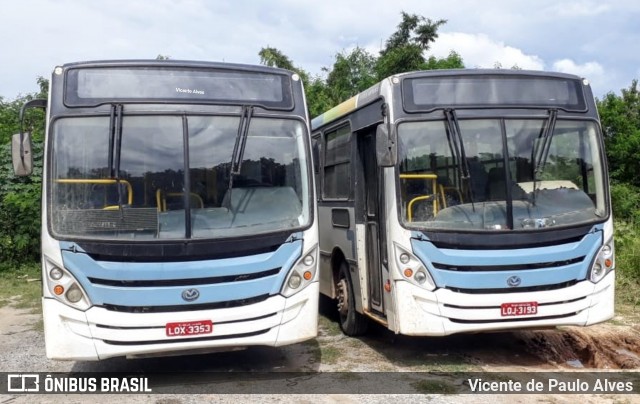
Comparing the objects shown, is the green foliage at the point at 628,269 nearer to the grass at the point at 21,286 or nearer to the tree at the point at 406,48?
the grass at the point at 21,286

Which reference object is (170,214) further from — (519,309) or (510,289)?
(519,309)

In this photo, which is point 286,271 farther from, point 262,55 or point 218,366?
point 262,55

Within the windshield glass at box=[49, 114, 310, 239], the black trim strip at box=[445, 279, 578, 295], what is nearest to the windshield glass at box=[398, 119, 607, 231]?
the black trim strip at box=[445, 279, 578, 295]

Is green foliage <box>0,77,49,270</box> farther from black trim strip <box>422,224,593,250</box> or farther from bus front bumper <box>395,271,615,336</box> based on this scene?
black trim strip <box>422,224,593,250</box>

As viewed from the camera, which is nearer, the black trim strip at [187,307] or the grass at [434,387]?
the black trim strip at [187,307]

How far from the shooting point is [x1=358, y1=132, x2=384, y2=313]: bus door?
22.7 ft

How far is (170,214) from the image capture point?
18.7 feet

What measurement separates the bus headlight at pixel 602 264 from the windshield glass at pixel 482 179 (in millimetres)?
332

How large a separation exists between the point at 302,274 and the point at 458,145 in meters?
2.00

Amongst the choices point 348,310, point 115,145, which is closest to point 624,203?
point 348,310

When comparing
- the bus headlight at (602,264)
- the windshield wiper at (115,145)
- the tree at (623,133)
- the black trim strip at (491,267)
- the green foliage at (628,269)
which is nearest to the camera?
the windshield wiper at (115,145)

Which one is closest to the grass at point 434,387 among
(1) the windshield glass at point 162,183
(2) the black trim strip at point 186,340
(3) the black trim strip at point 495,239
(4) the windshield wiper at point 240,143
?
(3) the black trim strip at point 495,239

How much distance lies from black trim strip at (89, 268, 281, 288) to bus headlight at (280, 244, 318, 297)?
0.16 m

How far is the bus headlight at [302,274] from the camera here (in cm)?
588
